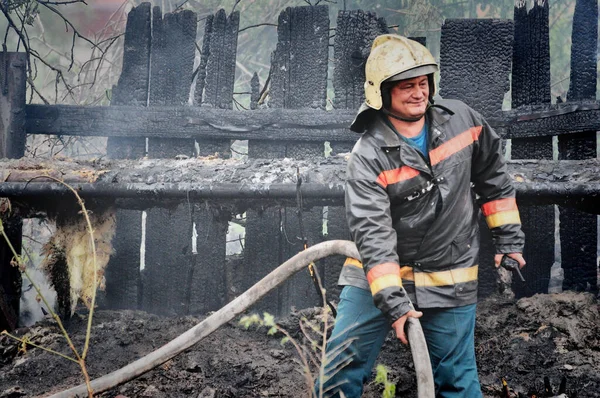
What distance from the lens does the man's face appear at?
251 cm

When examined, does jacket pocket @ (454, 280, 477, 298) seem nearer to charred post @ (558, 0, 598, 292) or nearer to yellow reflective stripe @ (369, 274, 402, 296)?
yellow reflective stripe @ (369, 274, 402, 296)

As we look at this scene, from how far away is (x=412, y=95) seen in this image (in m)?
2.51

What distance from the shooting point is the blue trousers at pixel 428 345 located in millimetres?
2459

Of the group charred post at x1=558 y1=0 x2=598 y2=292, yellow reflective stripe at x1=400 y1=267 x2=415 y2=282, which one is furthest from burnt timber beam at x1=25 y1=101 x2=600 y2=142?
yellow reflective stripe at x1=400 y1=267 x2=415 y2=282

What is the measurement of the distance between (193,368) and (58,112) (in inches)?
99.4

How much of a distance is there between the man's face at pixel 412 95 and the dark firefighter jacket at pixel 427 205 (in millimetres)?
114

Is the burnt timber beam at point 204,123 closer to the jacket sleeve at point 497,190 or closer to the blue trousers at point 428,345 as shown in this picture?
the jacket sleeve at point 497,190

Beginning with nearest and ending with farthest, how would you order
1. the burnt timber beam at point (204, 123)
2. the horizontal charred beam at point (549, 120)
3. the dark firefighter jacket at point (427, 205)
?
the dark firefighter jacket at point (427, 205) < the horizontal charred beam at point (549, 120) < the burnt timber beam at point (204, 123)

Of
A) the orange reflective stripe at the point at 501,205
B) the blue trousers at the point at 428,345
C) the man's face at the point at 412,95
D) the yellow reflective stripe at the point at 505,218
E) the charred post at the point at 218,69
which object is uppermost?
the charred post at the point at 218,69

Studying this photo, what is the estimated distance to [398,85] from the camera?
2535 mm

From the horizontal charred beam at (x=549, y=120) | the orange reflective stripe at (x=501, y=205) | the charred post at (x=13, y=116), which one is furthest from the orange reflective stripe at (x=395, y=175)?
the charred post at (x=13, y=116)

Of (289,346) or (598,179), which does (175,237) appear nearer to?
(289,346)

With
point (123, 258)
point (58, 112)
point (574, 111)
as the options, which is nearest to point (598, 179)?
point (574, 111)

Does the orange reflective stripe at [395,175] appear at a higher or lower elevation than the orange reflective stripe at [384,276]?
higher
